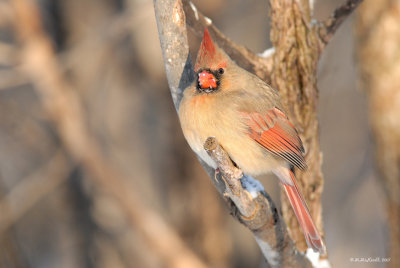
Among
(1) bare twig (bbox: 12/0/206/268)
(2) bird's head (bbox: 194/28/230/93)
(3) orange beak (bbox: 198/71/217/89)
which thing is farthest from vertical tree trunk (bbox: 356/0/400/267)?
(1) bare twig (bbox: 12/0/206/268)

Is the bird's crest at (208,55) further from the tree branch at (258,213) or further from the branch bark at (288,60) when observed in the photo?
the tree branch at (258,213)

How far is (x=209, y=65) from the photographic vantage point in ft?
9.18

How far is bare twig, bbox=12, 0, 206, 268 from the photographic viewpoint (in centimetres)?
477

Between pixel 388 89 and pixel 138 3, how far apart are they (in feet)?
7.90

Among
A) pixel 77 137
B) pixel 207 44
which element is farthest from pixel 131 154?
pixel 207 44

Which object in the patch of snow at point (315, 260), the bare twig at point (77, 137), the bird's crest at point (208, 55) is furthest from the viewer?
the bare twig at point (77, 137)

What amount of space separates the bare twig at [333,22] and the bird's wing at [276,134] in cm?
46

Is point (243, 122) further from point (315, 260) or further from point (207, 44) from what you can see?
point (315, 260)

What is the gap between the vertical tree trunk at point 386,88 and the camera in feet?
12.0

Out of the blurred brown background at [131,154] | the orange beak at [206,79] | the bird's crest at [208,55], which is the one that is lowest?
the blurred brown background at [131,154]

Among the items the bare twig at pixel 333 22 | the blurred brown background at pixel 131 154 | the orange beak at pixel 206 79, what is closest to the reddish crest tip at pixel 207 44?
the orange beak at pixel 206 79

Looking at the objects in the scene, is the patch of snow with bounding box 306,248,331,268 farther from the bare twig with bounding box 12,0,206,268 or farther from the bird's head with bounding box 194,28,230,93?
the bare twig with bounding box 12,0,206,268

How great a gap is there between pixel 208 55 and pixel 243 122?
399 millimetres

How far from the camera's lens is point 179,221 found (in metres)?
5.27
